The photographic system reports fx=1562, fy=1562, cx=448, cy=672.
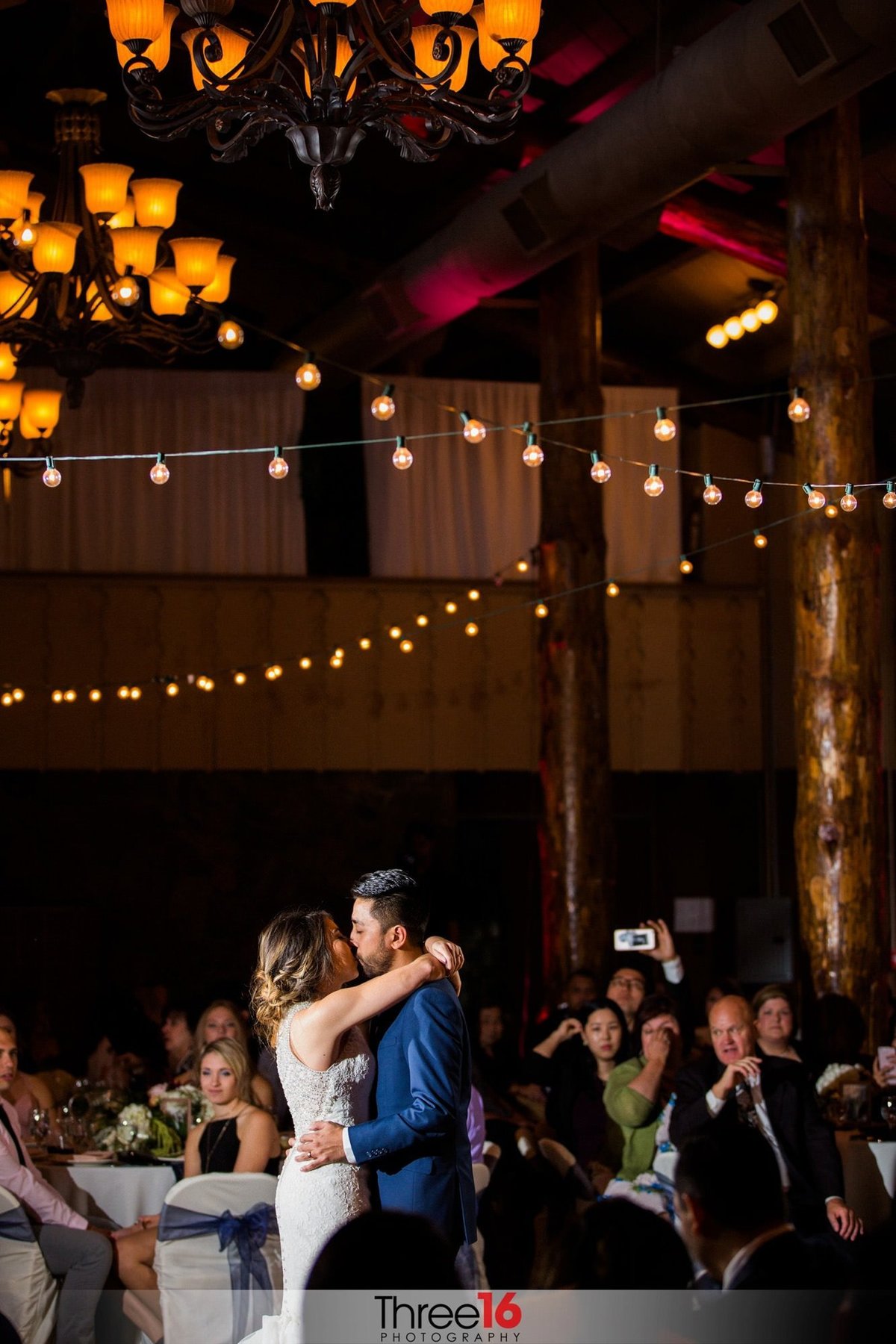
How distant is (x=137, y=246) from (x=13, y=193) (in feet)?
1.64

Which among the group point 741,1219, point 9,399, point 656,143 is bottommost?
point 741,1219

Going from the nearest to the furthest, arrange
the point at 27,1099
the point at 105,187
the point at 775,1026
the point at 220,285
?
the point at 775,1026 → the point at 27,1099 → the point at 105,187 → the point at 220,285

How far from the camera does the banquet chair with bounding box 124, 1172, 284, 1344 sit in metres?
4.45

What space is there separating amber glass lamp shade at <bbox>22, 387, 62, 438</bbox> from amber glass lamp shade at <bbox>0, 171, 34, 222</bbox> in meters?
1.20

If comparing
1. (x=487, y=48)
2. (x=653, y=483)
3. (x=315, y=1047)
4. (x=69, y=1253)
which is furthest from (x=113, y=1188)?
(x=487, y=48)

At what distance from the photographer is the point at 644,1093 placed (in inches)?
201

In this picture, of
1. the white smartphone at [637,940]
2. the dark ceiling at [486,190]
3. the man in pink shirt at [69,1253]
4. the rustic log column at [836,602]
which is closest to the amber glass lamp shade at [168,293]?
the dark ceiling at [486,190]

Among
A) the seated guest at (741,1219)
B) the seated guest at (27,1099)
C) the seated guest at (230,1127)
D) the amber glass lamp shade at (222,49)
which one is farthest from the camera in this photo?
the seated guest at (27,1099)

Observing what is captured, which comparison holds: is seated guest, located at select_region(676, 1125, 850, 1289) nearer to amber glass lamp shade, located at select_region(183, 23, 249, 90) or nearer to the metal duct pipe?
amber glass lamp shade, located at select_region(183, 23, 249, 90)

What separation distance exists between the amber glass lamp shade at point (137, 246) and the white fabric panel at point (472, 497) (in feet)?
17.2

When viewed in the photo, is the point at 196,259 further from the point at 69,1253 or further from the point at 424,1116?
the point at 424,1116

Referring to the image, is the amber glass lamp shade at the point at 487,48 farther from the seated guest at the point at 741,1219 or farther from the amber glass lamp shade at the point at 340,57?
the seated guest at the point at 741,1219

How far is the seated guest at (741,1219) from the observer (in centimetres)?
215

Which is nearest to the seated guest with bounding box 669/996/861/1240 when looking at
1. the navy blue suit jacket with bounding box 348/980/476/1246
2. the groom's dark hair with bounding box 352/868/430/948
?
the navy blue suit jacket with bounding box 348/980/476/1246
